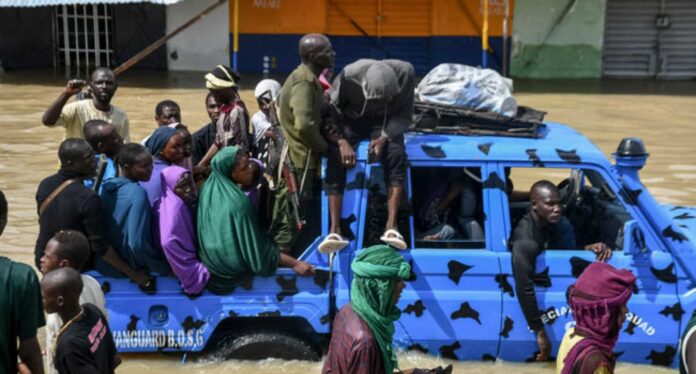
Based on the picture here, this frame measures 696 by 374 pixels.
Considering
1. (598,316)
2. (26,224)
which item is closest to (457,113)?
(598,316)

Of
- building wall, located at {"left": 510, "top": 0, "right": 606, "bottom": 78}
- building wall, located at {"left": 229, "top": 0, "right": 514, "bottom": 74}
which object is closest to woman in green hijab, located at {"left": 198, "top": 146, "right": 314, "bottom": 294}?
building wall, located at {"left": 229, "top": 0, "right": 514, "bottom": 74}

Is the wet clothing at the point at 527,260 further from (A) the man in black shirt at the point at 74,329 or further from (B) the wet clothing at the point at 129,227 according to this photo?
(A) the man in black shirt at the point at 74,329

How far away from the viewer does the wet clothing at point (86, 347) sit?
3947 millimetres

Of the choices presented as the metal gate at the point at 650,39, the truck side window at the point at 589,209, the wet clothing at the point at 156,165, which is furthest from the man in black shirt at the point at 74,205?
the metal gate at the point at 650,39

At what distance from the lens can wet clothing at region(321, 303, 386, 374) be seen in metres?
3.51

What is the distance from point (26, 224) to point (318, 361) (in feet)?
16.8

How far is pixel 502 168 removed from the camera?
5617 mm

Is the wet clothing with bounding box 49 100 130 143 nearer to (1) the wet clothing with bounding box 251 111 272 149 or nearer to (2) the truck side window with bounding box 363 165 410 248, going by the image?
(1) the wet clothing with bounding box 251 111 272 149

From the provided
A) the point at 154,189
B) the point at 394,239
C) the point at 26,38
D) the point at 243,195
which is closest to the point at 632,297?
the point at 394,239

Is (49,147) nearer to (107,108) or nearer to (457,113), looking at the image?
(107,108)

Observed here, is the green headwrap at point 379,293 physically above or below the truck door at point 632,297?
above

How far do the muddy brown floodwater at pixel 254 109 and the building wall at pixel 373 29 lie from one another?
4.73 feet

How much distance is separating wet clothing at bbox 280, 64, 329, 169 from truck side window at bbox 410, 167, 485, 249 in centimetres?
65

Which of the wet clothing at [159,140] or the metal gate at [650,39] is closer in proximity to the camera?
the wet clothing at [159,140]
